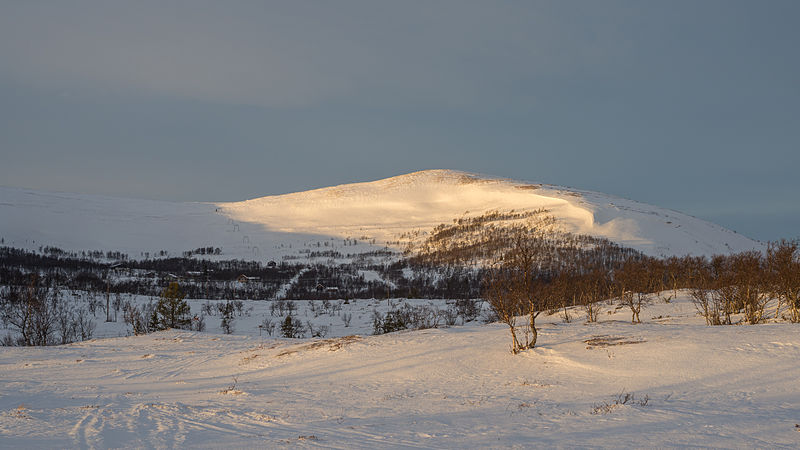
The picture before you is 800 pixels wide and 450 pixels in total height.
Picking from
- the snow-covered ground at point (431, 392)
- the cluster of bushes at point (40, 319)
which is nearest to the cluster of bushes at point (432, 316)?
the snow-covered ground at point (431, 392)

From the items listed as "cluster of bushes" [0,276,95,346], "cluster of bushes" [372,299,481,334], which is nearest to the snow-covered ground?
"cluster of bushes" [0,276,95,346]

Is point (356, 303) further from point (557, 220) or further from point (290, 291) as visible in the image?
point (557, 220)

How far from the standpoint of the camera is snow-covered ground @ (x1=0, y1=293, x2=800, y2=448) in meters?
8.98

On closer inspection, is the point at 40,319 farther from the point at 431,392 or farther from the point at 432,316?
the point at 431,392

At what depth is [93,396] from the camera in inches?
559

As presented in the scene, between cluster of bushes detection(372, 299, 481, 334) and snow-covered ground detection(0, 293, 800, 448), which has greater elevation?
snow-covered ground detection(0, 293, 800, 448)

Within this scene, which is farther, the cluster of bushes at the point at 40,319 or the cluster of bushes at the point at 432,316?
the cluster of bushes at the point at 432,316

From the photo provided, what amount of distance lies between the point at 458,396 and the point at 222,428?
606cm

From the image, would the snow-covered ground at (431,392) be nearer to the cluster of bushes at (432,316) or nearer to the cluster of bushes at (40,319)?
the cluster of bushes at (40,319)

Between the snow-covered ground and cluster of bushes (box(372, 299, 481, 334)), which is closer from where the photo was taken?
the snow-covered ground

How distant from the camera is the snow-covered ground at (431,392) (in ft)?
29.5

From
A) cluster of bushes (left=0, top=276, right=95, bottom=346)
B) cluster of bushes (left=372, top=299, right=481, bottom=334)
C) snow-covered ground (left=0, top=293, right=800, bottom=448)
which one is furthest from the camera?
cluster of bushes (left=372, top=299, right=481, bottom=334)

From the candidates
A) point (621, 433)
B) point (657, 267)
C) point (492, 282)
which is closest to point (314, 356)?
point (492, 282)

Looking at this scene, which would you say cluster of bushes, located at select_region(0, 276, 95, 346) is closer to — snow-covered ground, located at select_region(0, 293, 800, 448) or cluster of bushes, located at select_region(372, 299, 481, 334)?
snow-covered ground, located at select_region(0, 293, 800, 448)
